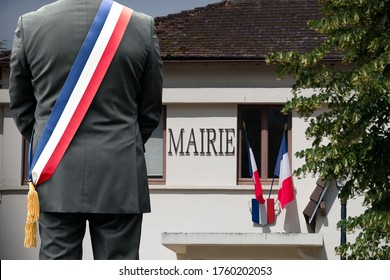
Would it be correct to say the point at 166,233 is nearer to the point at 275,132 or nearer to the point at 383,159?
the point at 275,132

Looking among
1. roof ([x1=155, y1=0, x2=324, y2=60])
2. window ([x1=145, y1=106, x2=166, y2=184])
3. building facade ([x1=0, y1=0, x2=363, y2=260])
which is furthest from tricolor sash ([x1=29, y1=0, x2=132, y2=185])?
window ([x1=145, y1=106, x2=166, y2=184])

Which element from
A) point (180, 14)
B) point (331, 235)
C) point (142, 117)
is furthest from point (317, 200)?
point (142, 117)

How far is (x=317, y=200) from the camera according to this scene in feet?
97.6

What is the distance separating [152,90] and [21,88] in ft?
1.97

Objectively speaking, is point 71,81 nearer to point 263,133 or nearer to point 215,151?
point 263,133

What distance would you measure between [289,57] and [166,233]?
32.1ft

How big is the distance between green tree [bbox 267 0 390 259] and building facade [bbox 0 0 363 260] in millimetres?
8650

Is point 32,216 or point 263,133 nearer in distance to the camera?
point 32,216

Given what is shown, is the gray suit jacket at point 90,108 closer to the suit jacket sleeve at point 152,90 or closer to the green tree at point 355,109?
the suit jacket sleeve at point 152,90

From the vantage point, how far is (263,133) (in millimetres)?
30531

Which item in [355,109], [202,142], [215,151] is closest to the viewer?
[355,109]

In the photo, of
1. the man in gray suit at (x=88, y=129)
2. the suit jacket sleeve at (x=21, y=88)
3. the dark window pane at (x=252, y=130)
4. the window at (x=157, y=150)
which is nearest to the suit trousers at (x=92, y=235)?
the man in gray suit at (x=88, y=129)

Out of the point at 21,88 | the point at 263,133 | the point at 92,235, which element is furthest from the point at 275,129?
the point at 92,235

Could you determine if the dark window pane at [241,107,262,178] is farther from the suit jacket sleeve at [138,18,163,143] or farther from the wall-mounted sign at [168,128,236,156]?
the suit jacket sleeve at [138,18,163,143]
